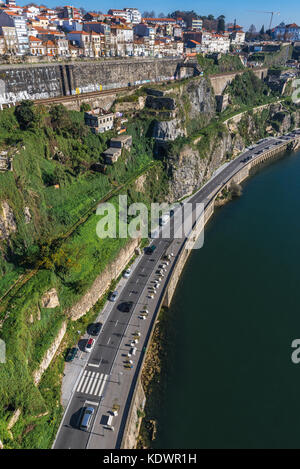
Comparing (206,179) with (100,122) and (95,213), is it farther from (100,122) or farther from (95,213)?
(95,213)

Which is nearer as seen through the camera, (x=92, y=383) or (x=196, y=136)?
(x=92, y=383)

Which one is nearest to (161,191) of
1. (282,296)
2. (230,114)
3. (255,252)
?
(255,252)

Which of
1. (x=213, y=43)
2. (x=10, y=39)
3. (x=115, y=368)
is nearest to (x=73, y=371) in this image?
(x=115, y=368)

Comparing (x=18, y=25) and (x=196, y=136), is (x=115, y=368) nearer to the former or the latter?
(x=196, y=136)

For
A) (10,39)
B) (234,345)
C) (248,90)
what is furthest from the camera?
(248,90)

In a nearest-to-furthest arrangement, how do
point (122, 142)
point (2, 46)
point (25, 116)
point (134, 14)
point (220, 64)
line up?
1. point (25, 116)
2. point (122, 142)
3. point (2, 46)
4. point (220, 64)
5. point (134, 14)

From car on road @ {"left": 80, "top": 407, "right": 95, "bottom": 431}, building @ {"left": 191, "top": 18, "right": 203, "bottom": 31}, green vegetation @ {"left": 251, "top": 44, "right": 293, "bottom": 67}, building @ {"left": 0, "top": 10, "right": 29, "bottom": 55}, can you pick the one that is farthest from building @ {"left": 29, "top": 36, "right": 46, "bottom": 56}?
building @ {"left": 191, "top": 18, "right": 203, "bottom": 31}

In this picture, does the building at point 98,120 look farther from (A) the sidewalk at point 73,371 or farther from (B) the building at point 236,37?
(B) the building at point 236,37
